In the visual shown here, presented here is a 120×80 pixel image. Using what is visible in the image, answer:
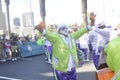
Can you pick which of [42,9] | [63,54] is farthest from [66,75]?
[42,9]

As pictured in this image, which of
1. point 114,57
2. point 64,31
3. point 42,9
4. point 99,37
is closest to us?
point 114,57

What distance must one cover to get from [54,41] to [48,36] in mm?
184

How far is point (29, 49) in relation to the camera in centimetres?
2217

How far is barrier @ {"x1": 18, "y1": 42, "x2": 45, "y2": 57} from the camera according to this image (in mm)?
21570

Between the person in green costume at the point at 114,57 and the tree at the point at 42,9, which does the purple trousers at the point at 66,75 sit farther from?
the tree at the point at 42,9

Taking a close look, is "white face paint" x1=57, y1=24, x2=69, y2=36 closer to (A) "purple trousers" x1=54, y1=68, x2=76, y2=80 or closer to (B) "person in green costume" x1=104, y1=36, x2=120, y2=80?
(A) "purple trousers" x1=54, y1=68, x2=76, y2=80

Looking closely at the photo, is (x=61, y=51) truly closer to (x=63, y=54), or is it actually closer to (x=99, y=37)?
(x=63, y=54)

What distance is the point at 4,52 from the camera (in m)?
19.9

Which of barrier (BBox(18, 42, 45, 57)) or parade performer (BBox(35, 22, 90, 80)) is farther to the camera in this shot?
barrier (BBox(18, 42, 45, 57))

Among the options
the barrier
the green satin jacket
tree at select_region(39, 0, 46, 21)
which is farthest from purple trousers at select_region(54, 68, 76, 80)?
tree at select_region(39, 0, 46, 21)

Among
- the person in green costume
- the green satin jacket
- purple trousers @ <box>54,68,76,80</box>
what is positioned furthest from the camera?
purple trousers @ <box>54,68,76,80</box>

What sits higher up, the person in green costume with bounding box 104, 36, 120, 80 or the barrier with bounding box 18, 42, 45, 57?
the person in green costume with bounding box 104, 36, 120, 80

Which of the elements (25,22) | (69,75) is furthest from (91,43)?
(25,22)

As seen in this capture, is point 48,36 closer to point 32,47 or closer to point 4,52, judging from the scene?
point 4,52
